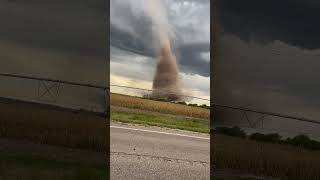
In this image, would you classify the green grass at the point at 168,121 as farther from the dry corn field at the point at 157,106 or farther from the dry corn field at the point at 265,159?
the dry corn field at the point at 265,159

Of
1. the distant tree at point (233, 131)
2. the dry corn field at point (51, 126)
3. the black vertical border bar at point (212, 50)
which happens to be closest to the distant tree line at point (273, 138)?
the distant tree at point (233, 131)

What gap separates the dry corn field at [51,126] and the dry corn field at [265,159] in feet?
3.67

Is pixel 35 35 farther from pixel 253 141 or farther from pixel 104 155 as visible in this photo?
pixel 253 141

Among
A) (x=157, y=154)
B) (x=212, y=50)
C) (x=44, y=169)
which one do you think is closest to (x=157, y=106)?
(x=157, y=154)

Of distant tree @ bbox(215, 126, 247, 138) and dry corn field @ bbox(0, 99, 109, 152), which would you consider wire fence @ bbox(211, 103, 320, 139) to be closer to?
distant tree @ bbox(215, 126, 247, 138)

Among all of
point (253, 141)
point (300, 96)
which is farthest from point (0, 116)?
point (300, 96)

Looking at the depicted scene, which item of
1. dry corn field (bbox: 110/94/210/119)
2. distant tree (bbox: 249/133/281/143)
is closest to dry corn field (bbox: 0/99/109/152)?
dry corn field (bbox: 110/94/210/119)

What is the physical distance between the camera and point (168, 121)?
4379 mm

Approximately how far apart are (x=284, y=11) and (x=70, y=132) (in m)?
2.28

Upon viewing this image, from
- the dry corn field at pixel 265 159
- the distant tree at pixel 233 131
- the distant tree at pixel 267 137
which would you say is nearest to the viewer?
the dry corn field at pixel 265 159

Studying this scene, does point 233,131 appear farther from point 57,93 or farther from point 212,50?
point 57,93

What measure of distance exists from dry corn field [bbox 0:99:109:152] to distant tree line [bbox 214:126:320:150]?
1.16 meters

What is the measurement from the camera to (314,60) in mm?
4137

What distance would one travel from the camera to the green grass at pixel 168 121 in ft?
14.3
